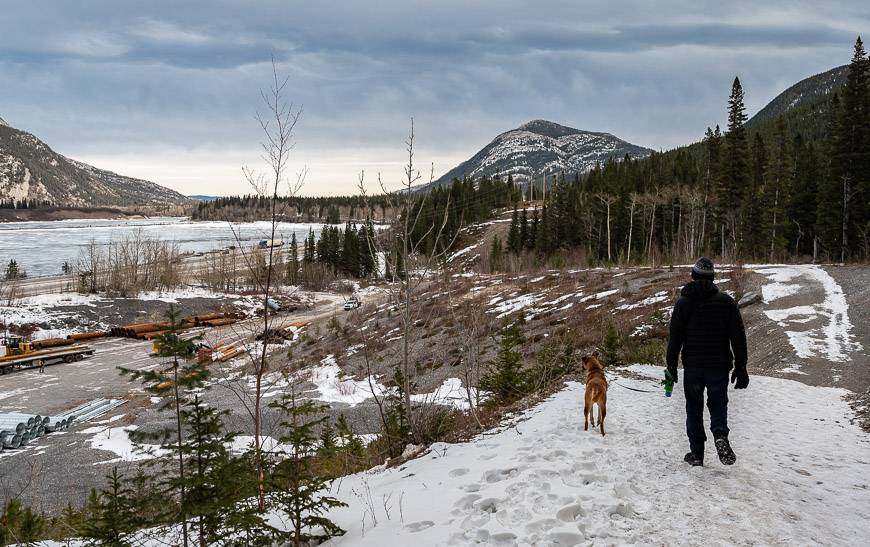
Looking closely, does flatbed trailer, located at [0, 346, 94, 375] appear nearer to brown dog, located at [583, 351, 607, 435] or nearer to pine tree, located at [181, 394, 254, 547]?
pine tree, located at [181, 394, 254, 547]

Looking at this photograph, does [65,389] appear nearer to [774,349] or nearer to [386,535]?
[386,535]

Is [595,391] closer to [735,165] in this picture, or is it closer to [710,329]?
[710,329]

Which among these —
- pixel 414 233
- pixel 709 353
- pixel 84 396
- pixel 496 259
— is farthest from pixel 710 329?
pixel 414 233

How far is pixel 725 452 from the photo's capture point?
4887 millimetres

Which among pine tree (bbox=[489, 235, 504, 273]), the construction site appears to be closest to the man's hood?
the construction site

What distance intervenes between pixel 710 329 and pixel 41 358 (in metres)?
40.4

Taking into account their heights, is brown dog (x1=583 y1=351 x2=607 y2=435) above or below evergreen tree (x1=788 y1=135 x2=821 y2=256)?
below

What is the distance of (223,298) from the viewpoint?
195ft

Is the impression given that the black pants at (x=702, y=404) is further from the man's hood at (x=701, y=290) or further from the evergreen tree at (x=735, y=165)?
the evergreen tree at (x=735, y=165)

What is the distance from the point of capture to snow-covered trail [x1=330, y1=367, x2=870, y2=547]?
12.5ft

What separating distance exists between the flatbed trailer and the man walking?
40.0 meters

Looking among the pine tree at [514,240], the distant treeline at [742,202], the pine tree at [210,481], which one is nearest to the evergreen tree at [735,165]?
the distant treeline at [742,202]

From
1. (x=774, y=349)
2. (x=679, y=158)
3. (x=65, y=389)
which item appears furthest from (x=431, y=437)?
(x=679, y=158)

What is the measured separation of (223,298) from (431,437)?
57742 mm
